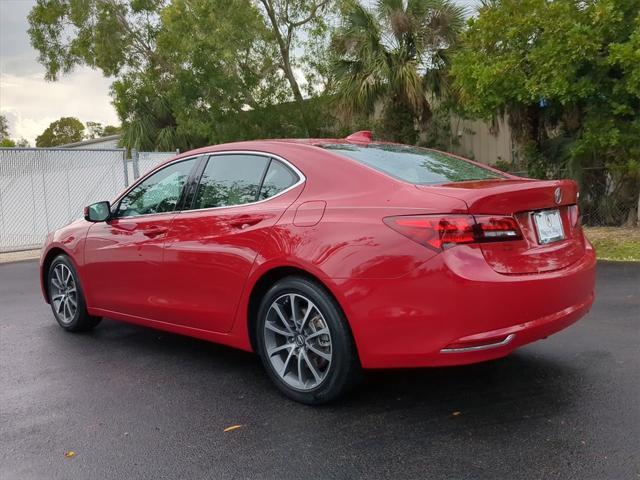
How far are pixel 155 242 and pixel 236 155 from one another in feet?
2.92

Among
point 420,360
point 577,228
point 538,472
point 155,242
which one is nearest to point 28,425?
point 155,242

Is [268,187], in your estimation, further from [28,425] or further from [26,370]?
[26,370]

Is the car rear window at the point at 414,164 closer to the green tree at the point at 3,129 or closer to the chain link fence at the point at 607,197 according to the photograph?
the chain link fence at the point at 607,197

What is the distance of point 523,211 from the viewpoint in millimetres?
3297

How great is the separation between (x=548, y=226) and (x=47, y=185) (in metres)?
12.5

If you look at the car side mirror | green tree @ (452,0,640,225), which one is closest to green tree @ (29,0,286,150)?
green tree @ (452,0,640,225)

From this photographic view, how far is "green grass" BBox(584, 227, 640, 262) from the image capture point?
29.5 ft

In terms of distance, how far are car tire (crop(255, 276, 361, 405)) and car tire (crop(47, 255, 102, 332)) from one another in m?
2.31

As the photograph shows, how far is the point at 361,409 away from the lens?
3525 millimetres

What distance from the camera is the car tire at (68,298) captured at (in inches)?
214

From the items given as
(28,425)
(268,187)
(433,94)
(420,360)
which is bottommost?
(28,425)

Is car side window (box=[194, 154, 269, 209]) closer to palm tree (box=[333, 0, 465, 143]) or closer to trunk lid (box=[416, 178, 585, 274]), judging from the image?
trunk lid (box=[416, 178, 585, 274])

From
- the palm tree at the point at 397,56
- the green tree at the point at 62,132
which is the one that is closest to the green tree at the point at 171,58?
the palm tree at the point at 397,56

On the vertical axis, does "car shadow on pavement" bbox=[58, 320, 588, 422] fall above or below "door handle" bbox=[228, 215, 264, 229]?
below
